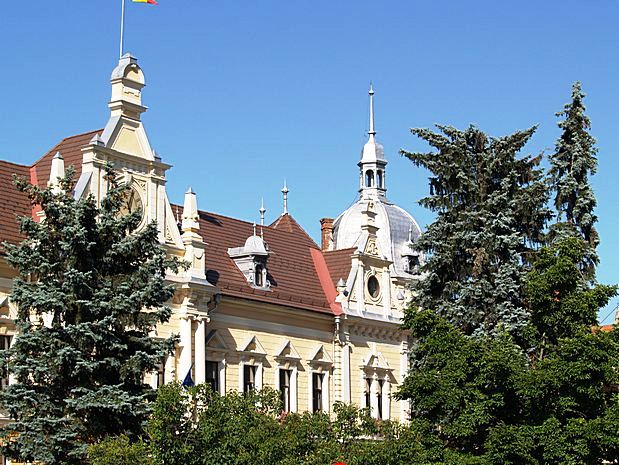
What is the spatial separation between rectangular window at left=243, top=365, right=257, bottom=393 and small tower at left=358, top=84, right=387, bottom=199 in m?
19.7

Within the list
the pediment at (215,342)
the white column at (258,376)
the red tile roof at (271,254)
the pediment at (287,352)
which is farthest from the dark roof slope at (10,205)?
the pediment at (287,352)

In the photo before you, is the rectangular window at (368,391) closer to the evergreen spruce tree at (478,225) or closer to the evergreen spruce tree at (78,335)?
the evergreen spruce tree at (478,225)

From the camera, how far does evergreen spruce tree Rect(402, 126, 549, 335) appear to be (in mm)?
44750

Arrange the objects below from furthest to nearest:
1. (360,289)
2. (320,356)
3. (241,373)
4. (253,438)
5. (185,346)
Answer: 1. (360,289)
2. (320,356)
3. (241,373)
4. (185,346)
5. (253,438)

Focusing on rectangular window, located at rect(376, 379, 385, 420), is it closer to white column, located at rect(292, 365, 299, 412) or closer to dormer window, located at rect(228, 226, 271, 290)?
white column, located at rect(292, 365, 299, 412)

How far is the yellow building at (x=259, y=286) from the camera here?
47.2 m

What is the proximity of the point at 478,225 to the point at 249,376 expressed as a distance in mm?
12017

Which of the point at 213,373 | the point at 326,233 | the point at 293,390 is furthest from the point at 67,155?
the point at 326,233

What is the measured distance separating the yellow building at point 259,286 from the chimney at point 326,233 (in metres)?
0.05

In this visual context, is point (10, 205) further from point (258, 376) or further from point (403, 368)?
point (403, 368)

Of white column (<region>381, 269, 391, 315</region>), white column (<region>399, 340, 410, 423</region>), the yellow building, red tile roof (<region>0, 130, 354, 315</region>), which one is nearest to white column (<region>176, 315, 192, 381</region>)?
the yellow building

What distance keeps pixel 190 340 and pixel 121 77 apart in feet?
31.4

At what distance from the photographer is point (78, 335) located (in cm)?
3494

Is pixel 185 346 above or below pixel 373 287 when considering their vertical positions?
below
